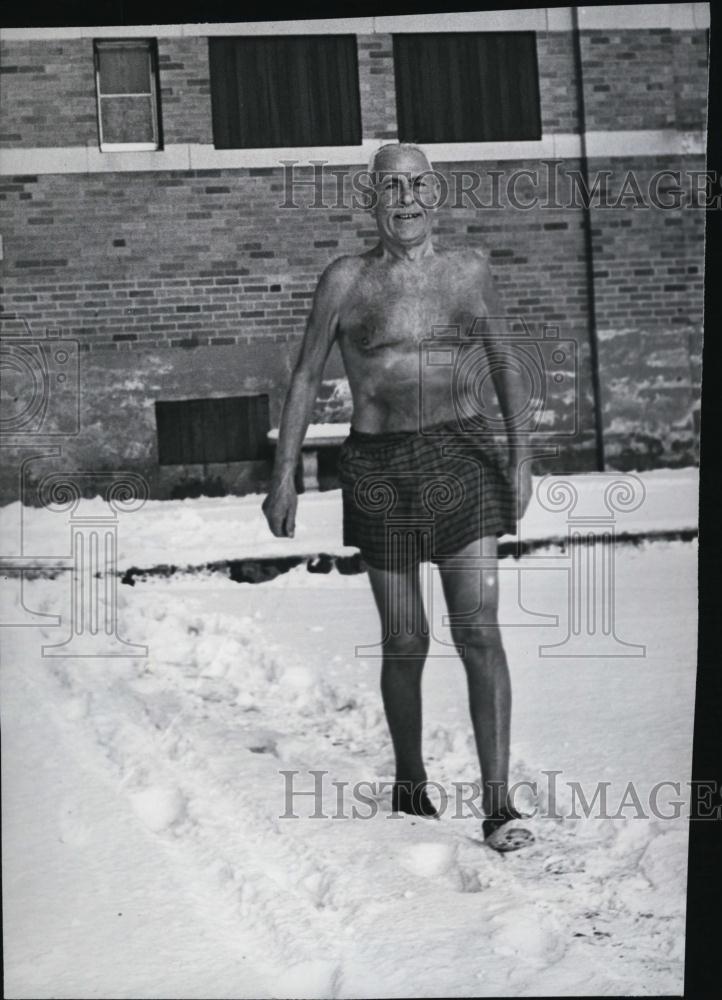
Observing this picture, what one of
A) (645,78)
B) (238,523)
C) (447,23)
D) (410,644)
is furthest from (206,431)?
(645,78)

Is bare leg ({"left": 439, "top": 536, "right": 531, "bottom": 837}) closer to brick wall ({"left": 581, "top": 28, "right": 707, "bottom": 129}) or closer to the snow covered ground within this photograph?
the snow covered ground

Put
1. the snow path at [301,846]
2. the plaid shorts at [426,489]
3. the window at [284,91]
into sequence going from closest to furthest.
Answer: the snow path at [301,846]
the plaid shorts at [426,489]
the window at [284,91]

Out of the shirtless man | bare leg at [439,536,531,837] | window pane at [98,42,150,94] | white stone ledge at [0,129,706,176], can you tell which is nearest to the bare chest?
the shirtless man

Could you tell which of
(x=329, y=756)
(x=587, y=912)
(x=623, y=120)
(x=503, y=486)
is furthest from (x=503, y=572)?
(x=623, y=120)

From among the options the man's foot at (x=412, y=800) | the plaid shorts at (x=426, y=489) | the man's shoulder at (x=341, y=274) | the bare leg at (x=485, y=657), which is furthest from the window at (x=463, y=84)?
the man's foot at (x=412, y=800)

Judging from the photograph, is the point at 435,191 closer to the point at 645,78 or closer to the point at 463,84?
the point at 463,84

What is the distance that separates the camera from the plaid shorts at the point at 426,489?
2.98 m

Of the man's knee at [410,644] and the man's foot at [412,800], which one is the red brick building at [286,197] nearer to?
the man's knee at [410,644]

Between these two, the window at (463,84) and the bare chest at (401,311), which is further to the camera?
the window at (463,84)

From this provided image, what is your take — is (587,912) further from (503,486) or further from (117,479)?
(117,479)

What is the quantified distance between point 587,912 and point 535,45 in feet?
6.73

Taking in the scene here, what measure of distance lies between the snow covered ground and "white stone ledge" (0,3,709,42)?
Result: 1.10m

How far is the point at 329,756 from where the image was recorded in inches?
120

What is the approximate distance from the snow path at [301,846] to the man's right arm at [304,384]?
0.83 ft
